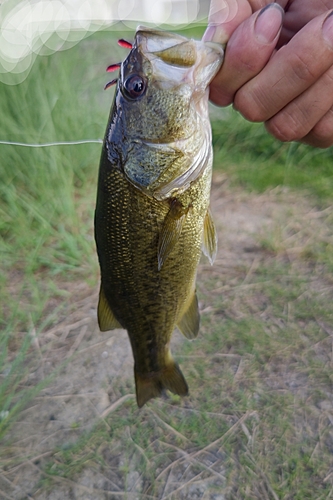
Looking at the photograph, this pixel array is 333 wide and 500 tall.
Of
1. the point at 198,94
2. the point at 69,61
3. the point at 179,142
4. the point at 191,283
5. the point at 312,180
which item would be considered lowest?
the point at 312,180

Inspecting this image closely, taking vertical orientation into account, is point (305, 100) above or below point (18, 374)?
above

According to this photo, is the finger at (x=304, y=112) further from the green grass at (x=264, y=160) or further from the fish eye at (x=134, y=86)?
the green grass at (x=264, y=160)

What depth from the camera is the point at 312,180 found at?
11.3 ft

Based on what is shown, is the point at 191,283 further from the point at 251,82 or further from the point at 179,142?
the point at 251,82

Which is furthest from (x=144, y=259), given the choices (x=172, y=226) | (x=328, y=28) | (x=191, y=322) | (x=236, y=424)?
(x=236, y=424)

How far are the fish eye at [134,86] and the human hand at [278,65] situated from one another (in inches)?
8.3

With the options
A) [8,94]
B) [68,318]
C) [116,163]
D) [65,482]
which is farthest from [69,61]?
[65,482]

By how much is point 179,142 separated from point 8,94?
2.45 m

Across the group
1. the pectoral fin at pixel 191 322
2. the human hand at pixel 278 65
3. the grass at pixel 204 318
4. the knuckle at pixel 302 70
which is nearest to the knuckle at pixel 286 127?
the human hand at pixel 278 65

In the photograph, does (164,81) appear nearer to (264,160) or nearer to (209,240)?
(209,240)

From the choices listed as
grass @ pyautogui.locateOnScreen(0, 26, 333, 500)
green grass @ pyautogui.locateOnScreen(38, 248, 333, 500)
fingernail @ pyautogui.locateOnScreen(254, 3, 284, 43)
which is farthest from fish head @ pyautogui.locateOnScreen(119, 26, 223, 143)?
green grass @ pyautogui.locateOnScreen(38, 248, 333, 500)

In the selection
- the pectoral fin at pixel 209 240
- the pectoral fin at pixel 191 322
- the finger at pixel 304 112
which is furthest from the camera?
the pectoral fin at pixel 191 322

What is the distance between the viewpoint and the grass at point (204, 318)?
186cm

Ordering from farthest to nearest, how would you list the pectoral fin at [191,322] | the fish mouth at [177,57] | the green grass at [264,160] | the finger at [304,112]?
the green grass at [264,160] < the pectoral fin at [191,322] < the finger at [304,112] < the fish mouth at [177,57]
